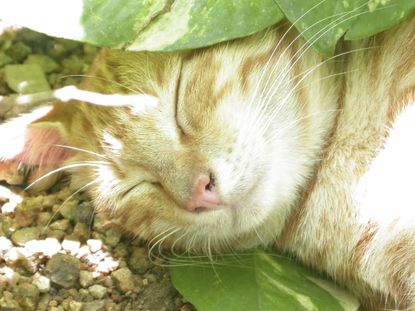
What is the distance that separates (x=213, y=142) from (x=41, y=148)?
807mm

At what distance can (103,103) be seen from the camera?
2.73m

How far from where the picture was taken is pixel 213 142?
243 cm

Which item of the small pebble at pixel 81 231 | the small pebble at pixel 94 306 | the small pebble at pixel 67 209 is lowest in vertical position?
the small pebble at pixel 94 306

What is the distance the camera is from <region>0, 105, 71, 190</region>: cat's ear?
2824mm

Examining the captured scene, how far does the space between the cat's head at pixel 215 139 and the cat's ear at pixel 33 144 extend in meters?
0.25

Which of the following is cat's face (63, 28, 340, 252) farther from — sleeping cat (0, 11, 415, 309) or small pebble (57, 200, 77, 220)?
small pebble (57, 200, 77, 220)

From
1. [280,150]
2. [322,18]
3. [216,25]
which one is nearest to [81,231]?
[280,150]

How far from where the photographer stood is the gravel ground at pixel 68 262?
2.62 meters

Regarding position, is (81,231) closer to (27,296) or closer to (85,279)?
(85,279)

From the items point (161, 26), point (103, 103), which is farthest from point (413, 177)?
point (103, 103)

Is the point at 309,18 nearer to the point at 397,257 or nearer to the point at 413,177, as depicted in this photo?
the point at 413,177

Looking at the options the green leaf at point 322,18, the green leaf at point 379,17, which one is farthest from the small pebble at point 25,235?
the green leaf at point 379,17

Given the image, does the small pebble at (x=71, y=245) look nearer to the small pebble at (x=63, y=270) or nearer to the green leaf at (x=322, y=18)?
the small pebble at (x=63, y=270)

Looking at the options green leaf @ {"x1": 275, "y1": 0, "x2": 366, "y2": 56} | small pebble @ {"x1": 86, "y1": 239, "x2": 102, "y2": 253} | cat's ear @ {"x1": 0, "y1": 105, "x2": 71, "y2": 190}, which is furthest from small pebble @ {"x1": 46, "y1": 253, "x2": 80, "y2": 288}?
green leaf @ {"x1": 275, "y1": 0, "x2": 366, "y2": 56}
